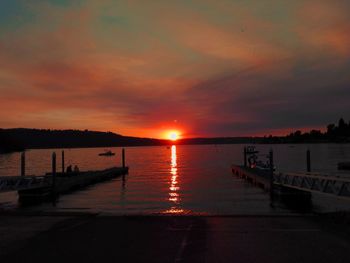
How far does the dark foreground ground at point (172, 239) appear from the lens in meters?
9.95

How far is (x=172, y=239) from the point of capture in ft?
39.0

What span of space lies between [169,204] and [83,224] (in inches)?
758

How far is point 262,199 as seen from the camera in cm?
3488

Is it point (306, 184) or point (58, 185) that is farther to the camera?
point (58, 185)

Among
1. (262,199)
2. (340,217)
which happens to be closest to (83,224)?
(340,217)

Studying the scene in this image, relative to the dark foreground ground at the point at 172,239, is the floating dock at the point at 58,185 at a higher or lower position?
lower

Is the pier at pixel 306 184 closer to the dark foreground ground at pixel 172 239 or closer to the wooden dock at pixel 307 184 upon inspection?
the wooden dock at pixel 307 184

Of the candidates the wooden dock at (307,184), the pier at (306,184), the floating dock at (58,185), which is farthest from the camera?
the floating dock at (58,185)

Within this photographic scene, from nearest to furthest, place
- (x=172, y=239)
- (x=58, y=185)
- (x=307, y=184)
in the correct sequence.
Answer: (x=172, y=239)
(x=307, y=184)
(x=58, y=185)

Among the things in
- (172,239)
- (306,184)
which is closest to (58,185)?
(306,184)

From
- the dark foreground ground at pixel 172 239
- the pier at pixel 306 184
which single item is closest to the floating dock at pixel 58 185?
the dark foreground ground at pixel 172 239

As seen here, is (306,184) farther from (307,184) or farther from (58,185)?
(58,185)

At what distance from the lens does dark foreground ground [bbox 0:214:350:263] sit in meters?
9.95

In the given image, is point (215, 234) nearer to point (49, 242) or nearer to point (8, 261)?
point (49, 242)
